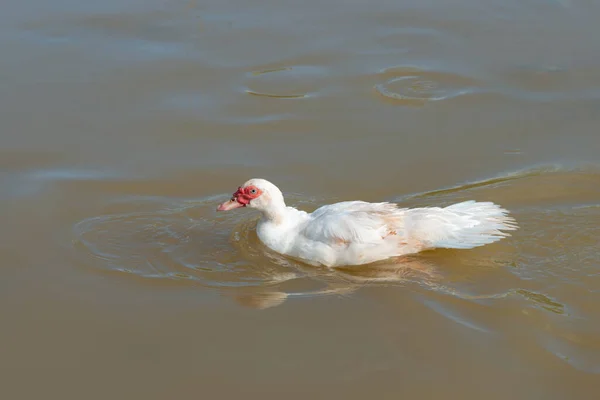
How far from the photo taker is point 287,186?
8508mm

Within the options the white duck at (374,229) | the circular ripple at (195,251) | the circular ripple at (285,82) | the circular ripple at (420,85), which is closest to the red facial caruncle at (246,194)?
the white duck at (374,229)

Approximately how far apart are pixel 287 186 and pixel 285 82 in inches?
88.7

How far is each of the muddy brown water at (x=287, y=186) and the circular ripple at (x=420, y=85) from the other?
4cm

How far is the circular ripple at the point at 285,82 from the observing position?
33.2ft

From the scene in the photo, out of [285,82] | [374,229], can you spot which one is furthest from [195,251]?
[285,82]

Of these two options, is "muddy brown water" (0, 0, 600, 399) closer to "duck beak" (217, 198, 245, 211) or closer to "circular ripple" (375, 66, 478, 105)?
"circular ripple" (375, 66, 478, 105)

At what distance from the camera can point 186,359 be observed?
599 centimetres

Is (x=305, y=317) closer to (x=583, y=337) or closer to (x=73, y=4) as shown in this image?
(x=583, y=337)

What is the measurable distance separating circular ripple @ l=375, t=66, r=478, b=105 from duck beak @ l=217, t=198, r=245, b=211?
10.6ft

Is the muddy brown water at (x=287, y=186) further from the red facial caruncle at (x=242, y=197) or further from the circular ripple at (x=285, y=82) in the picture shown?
the red facial caruncle at (x=242, y=197)

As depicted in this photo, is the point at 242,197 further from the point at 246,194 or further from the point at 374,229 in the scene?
→ the point at 374,229

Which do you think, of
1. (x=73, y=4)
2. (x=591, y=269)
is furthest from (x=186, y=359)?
(x=73, y=4)

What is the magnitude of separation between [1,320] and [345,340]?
257cm

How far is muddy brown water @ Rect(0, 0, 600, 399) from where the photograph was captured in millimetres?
5949
